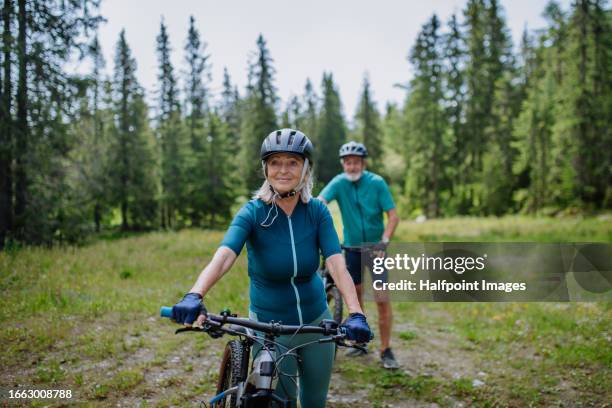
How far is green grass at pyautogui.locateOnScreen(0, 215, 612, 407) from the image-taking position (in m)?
5.30

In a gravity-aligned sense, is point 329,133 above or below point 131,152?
above

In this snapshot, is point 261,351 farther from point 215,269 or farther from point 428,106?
point 428,106

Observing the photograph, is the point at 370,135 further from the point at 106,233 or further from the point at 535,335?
the point at 535,335

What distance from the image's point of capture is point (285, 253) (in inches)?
110

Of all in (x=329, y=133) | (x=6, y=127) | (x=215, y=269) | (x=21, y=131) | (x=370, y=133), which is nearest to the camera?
(x=215, y=269)

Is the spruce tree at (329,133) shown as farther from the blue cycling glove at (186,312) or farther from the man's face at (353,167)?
the blue cycling glove at (186,312)

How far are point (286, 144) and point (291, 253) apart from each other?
727mm

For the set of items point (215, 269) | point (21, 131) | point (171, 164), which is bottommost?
point (215, 269)

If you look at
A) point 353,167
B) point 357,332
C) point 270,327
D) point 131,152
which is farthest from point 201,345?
point 131,152

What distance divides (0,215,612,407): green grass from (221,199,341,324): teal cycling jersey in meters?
2.77

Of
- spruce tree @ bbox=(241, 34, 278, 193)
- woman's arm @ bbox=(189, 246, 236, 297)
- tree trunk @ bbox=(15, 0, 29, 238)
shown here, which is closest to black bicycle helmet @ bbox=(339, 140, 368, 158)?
woman's arm @ bbox=(189, 246, 236, 297)

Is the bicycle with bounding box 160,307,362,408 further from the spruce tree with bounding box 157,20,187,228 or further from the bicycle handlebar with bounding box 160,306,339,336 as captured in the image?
the spruce tree with bounding box 157,20,187,228

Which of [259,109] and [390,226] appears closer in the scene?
[390,226]

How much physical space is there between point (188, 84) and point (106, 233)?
15.6m
